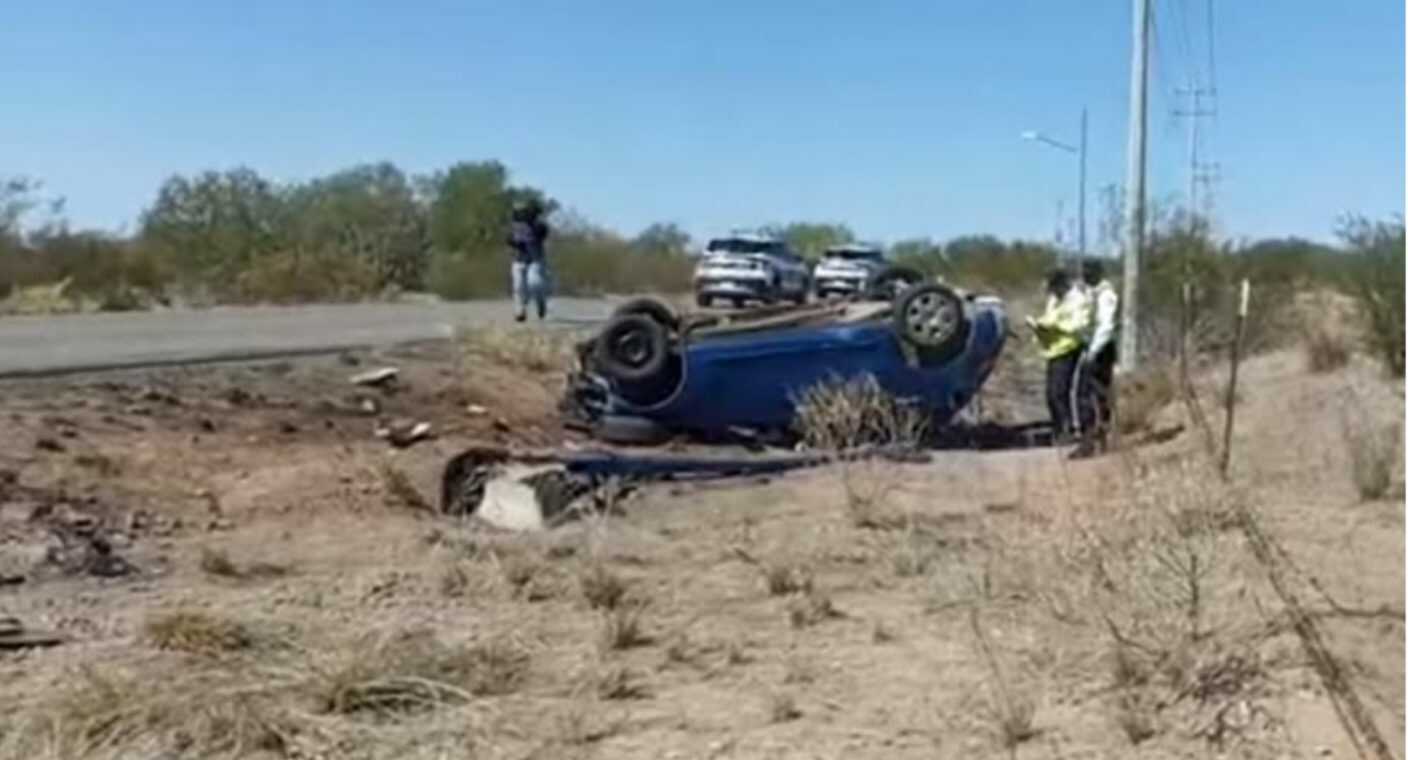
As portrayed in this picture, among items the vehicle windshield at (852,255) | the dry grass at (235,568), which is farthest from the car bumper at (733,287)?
the dry grass at (235,568)

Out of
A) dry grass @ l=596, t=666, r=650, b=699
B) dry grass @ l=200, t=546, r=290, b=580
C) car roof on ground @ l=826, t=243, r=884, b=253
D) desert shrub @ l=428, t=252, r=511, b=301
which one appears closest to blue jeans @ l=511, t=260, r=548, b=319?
dry grass @ l=200, t=546, r=290, b=580

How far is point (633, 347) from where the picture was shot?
Answer: 53.3ft

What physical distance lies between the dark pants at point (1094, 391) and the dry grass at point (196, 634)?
9.77 meters

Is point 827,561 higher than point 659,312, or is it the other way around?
point 659,312

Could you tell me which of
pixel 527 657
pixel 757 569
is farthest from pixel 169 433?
pixel 527 657

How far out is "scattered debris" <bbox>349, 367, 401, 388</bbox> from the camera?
17625mm

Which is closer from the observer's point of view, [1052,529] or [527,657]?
[527,657]

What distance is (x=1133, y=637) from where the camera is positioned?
270 inches

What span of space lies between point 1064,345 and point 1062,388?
39 cm

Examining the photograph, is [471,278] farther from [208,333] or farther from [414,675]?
[414,675]

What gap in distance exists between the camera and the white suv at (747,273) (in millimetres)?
44219

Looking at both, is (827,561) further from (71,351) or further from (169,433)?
(71,351)

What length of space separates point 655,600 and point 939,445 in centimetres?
841

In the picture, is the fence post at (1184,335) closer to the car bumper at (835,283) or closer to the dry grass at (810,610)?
the dry grass at (810,610)
